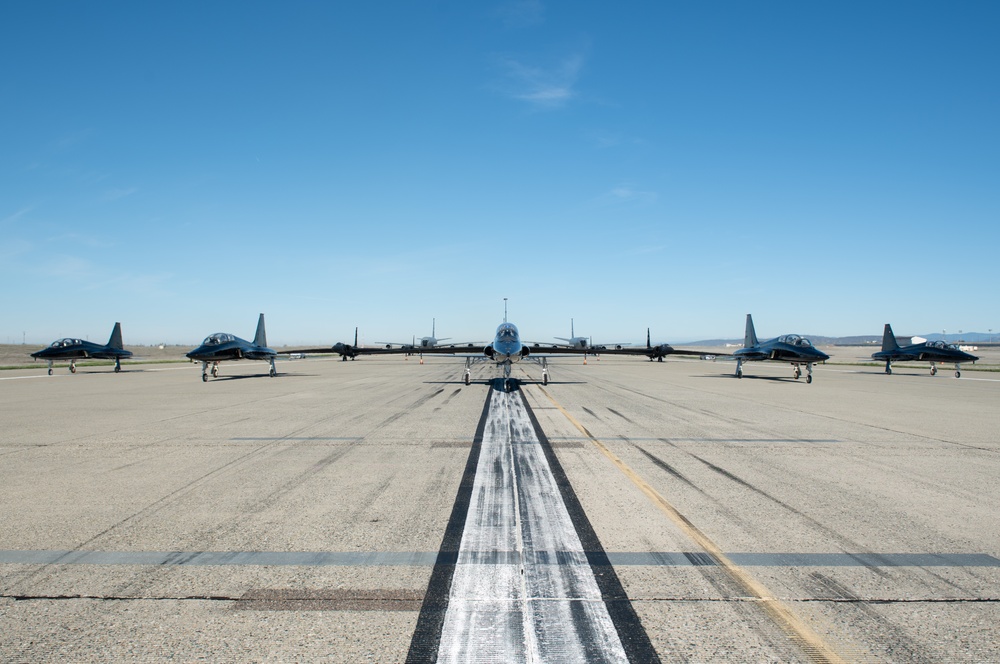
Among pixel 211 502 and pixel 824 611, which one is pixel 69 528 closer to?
pixel 211 502

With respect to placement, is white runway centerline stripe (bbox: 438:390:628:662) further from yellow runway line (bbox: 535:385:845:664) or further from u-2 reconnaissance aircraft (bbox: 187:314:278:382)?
u-2 reconnaissance aircraft (bbox: 187:314:278:382)

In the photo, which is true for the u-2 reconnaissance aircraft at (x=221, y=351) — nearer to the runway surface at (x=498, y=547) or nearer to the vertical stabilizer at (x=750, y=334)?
the runway surface at (x=498, y=547)

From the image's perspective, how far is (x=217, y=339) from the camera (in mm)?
31781

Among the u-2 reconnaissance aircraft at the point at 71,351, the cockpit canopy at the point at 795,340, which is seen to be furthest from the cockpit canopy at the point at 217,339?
the cockpit canopy at the point at 795,340

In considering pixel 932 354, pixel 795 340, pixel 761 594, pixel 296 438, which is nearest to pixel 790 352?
pixel 795 340

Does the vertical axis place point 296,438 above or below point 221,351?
below

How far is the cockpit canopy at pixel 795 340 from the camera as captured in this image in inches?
1235

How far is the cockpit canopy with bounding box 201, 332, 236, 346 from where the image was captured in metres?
31.3

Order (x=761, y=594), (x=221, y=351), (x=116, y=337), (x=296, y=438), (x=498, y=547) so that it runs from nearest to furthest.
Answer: (x=761, y=594) < (x=498, y=547) < (x=296, y=438) < (x=221, y=351) < (x=116, y=337)

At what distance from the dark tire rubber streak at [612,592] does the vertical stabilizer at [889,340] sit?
46.9 m

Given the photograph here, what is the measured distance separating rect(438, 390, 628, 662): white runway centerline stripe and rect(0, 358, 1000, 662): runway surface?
24 mm

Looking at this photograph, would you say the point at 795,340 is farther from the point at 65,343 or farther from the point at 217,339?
the point at 65,343

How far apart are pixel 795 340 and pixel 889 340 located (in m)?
19.2

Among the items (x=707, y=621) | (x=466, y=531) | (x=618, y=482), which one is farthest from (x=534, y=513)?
(x=707, y=621)
